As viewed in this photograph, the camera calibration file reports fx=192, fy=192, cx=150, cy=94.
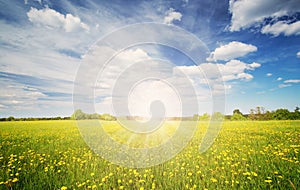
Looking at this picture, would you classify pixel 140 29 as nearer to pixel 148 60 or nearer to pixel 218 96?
pixel 148 60

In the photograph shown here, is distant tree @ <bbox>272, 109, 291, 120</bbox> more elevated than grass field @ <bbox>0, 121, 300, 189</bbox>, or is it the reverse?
distant tree @ <bbox>272, 109, 291, 120</bbox>

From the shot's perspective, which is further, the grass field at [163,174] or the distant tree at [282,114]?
the distant tree at [282,114]

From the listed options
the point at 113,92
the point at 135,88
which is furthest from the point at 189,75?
the point at 113,92

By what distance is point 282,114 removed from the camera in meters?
47.3

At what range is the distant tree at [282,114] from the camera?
1818 inches

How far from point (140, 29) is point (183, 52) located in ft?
6.95

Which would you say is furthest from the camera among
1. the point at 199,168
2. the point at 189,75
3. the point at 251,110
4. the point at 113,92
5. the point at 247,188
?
the point at 251,110

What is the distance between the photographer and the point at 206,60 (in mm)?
8508

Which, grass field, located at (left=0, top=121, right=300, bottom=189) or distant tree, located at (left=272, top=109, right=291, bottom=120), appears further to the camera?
distant tree, located at (left=272, top=109, right=291, bottom=120)

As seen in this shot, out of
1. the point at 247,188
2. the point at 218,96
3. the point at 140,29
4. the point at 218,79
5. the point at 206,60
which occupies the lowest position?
the point at 247,188

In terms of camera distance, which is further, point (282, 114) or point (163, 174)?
point (282, 114)

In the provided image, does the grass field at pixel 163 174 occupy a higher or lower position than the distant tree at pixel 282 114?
lower

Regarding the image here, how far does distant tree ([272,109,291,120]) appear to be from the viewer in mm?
46188

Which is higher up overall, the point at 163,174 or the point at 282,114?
the point at 282,114
